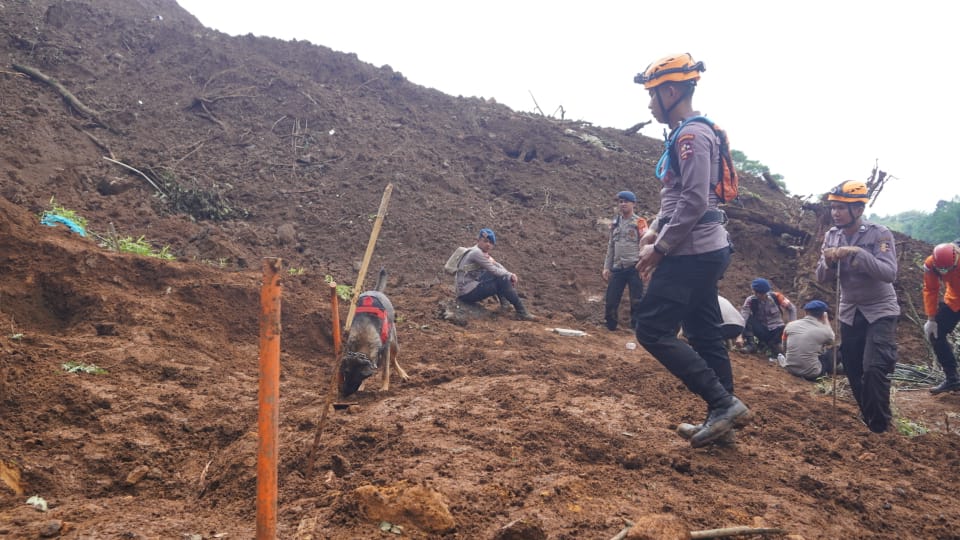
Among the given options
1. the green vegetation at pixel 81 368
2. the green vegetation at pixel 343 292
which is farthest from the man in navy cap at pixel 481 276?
the green vegetation at pixel 81 368

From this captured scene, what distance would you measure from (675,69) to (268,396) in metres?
2.96

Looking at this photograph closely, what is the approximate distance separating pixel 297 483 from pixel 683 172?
Result: 2.60m

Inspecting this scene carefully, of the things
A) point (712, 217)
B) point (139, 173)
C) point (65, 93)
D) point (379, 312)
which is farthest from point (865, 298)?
point (65, 93)

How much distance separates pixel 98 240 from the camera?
8.04 m

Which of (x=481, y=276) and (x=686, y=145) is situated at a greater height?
(x=686, y=145)

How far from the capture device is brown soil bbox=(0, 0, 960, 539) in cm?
271

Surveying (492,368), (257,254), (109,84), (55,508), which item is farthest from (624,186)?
(55,508)

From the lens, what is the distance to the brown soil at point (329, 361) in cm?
271

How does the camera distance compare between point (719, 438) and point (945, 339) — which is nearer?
point (719, 438)

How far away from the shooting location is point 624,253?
8602mm

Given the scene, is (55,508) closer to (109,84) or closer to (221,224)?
(221,224)

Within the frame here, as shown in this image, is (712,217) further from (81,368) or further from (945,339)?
(945,339)

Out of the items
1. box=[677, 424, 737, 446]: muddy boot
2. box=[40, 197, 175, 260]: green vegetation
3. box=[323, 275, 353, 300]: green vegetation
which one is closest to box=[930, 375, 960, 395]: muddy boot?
box=[677, 424, 737, 446]: muddy boot

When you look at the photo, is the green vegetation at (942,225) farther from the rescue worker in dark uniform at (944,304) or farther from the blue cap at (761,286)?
the rescue worker in dark uniform at (944,304)
